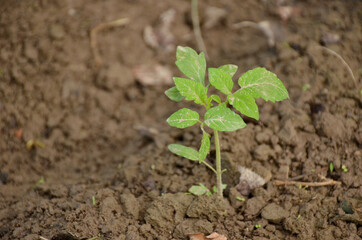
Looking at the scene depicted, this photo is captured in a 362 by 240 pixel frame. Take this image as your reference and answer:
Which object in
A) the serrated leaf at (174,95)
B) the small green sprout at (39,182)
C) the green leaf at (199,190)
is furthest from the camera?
the small green sprout at (39,182)

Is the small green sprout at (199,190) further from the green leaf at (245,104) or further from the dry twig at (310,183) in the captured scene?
the green leaf at (245,104)

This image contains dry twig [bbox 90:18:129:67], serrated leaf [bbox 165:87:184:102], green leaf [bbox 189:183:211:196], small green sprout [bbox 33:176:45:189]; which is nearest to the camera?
serrated leaf [bbox 165:87:184:102]

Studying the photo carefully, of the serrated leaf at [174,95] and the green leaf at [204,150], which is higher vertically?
the serrated leaf at [174,95]

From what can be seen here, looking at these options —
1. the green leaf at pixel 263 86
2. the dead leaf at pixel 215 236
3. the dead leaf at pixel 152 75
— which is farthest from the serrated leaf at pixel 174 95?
the dead leaf at pixel 152 75

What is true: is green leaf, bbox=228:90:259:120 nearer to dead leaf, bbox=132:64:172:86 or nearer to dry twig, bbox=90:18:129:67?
dead leaf, bbox=132:64:172:86

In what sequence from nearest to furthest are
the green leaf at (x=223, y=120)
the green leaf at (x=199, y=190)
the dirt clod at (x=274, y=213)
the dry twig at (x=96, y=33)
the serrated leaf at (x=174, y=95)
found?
the green leaf at (x=223, y=120) < the serrated leaf at (x=174, y=95) < the dirt clod at (x=274, y=213) < the green leaf at (x=199, y=190) < the dry twig at (x=96, y=33)

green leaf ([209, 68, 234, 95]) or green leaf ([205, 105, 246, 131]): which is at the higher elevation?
green leaf ([209, 68, 234, 95])

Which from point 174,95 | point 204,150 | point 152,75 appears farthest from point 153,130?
point 204,150

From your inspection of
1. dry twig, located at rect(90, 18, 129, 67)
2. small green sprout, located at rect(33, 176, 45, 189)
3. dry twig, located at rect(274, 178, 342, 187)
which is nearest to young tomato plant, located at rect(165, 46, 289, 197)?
dry twig, located at rect(274, 178, 342, 187)
